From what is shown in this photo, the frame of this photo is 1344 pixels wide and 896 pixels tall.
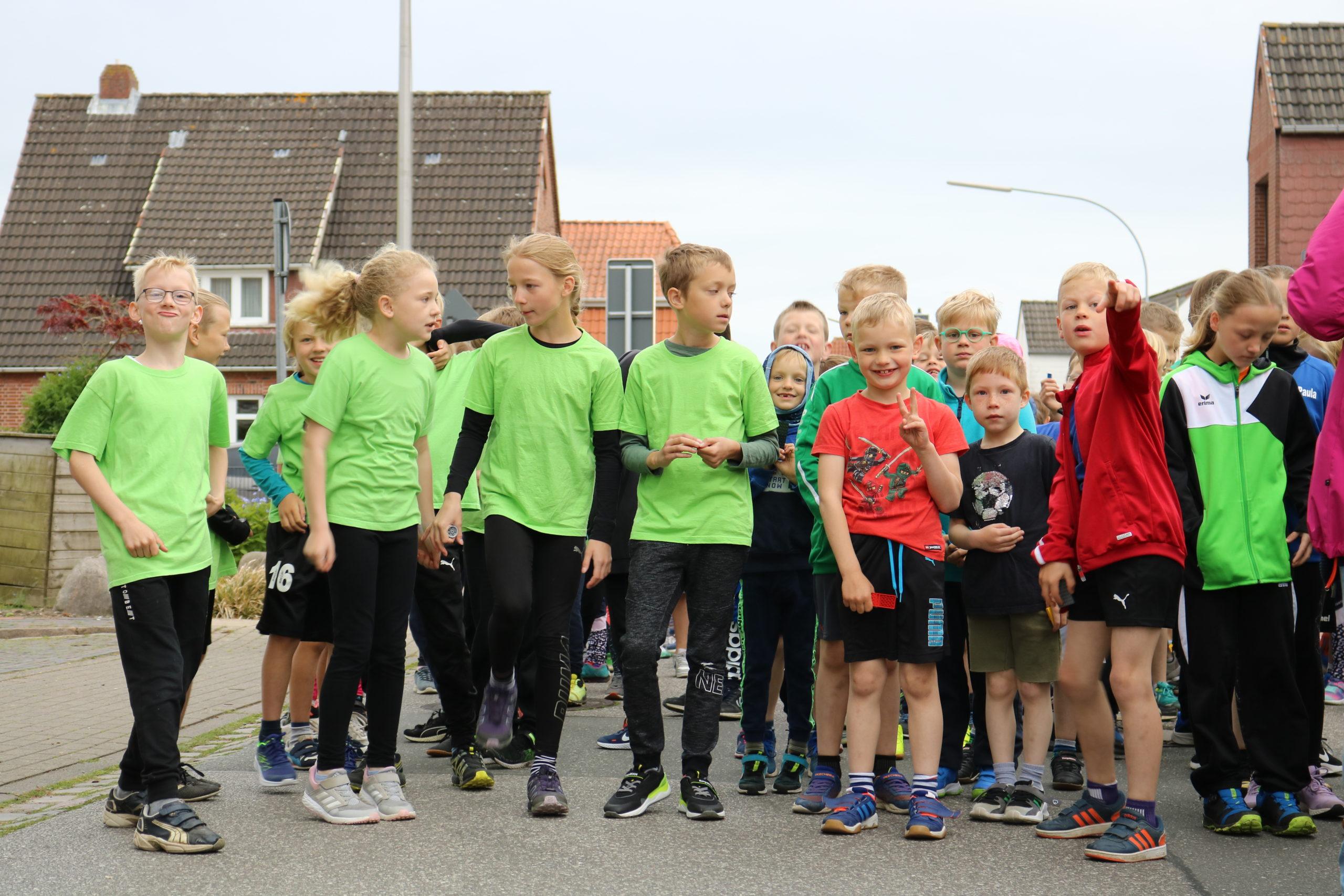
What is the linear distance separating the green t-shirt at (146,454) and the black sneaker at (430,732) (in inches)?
88.8

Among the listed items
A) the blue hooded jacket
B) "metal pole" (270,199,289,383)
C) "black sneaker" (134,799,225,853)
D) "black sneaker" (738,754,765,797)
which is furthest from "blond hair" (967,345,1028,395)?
"metal pole" (270,199,289,383)

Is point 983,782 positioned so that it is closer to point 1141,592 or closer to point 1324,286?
point 1141,592

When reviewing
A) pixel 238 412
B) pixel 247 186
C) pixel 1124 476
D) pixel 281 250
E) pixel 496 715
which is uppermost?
pixel 247 186

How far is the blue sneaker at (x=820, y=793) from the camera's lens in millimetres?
5527

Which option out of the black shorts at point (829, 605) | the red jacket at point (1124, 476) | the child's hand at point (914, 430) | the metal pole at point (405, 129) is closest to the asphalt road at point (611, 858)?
the black shorts at point (829, 605)

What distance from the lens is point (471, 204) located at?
126 ft

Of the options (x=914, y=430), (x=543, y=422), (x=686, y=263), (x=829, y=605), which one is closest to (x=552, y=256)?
(x=686, y=263)

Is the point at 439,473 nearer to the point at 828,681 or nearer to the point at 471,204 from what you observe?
the point at 828,681

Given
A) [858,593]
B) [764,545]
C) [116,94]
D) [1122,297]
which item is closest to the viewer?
[1122,297]

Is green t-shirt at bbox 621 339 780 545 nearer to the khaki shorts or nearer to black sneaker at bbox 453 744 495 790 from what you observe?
the khaki shorts

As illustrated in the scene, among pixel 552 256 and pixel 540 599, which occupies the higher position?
pixel 552 256

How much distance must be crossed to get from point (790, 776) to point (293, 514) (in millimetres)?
2324

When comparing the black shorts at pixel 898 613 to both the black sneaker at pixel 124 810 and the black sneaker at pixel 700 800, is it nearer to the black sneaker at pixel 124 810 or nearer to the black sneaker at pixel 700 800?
the black sneaker at pixel 700 800

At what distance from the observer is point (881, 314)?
5.48m
